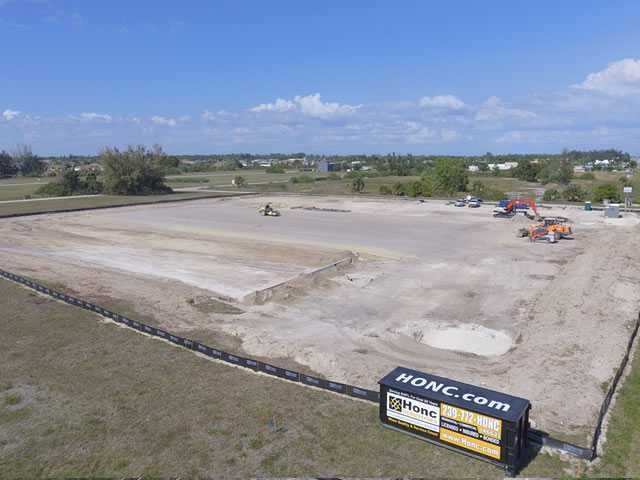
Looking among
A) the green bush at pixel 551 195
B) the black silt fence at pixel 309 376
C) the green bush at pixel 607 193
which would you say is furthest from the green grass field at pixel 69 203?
the green bush at pixel 607 193

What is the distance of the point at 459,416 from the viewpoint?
536 inches

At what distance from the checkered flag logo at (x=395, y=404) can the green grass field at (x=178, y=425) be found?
2.61ft

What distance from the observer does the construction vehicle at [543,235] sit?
47.8m

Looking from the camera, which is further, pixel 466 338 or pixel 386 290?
pixel 386 290

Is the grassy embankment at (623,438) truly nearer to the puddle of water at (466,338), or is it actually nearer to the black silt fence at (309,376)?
the black silt fence at (309,376)

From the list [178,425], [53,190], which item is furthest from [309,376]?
[53,190]

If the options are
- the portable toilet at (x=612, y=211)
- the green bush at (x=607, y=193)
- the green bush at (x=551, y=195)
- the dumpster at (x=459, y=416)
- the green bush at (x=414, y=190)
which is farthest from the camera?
the green bush at (x=414, y=190)

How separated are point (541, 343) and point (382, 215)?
4847cm

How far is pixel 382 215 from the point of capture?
70500 mm

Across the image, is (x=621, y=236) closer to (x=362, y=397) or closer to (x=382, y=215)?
(x=382, y=215)

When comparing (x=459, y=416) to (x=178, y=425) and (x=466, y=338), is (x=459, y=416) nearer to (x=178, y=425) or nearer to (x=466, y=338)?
(x=178, y=425)

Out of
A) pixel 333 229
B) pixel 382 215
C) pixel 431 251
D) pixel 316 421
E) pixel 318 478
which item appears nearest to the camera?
pixel 318 478

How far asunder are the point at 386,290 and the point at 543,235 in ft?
80.6

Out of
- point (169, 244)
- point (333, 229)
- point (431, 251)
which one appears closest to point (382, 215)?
point (333, 229)
